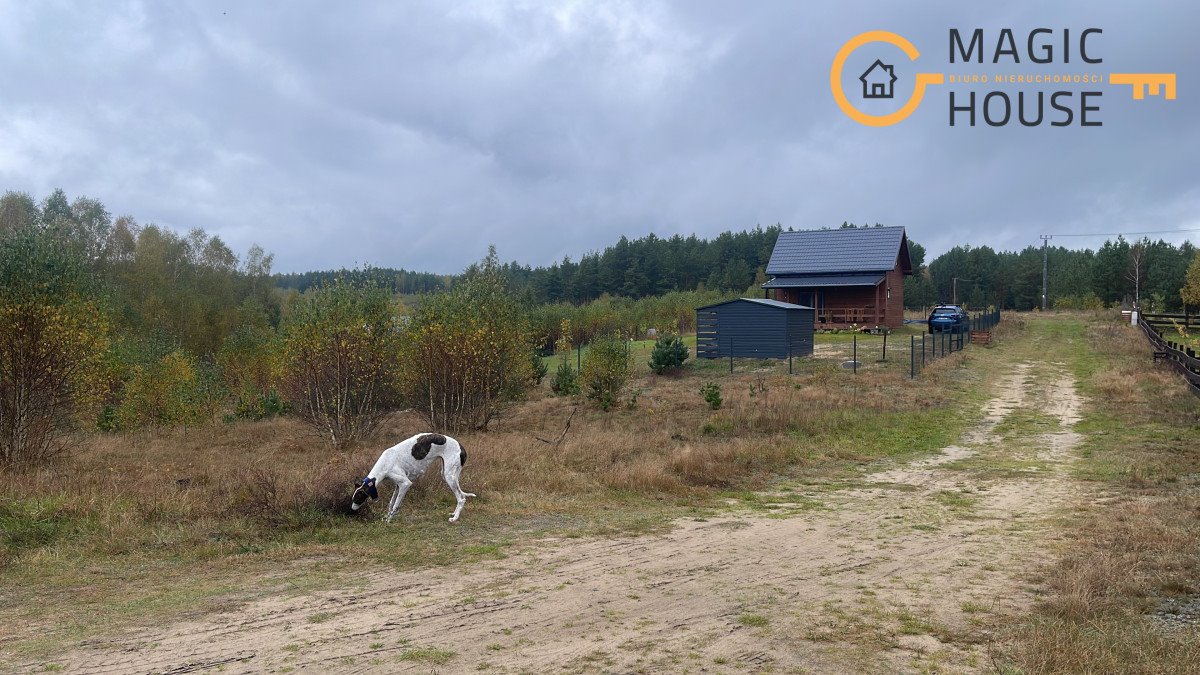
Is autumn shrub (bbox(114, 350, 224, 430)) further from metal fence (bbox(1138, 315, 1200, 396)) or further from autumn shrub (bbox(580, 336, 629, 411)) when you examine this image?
metal fence (bbox(1138, 315, 1200, 396))

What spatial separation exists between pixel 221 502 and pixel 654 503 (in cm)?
648

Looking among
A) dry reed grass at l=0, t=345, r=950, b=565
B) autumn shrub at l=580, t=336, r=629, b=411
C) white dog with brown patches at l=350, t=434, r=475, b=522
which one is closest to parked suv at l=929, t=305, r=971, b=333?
dry reed grass at l=0, t=345, r=950, b=565

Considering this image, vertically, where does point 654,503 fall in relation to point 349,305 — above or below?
below

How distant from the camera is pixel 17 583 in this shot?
8.07 metres

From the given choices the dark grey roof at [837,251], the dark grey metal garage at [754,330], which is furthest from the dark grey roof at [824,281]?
the dark grey metal garage at [754,330]

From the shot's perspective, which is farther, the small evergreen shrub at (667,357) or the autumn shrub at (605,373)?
the small evergreen shrub at (667,357)

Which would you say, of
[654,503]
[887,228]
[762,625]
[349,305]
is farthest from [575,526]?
[887,228]

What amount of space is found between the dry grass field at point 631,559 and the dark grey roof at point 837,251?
113 feet

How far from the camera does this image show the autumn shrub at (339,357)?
19.7 metres

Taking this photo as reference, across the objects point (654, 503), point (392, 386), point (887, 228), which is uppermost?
point (887, 228)

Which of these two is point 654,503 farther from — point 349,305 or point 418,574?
point 349,305

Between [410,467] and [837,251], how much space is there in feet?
156

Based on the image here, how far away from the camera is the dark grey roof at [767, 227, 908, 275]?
172 feet

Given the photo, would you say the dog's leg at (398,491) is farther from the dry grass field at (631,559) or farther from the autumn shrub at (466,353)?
the autumn shrub at (466,353)
